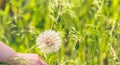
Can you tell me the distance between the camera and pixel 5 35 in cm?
346

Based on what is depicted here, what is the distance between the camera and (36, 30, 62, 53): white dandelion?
2.32 m

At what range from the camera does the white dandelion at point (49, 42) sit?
2.32 m

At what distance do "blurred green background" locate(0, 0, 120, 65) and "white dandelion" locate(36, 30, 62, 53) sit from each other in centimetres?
6

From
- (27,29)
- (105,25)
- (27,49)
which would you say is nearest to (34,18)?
(27,29)

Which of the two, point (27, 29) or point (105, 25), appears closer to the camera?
point (105, 25)

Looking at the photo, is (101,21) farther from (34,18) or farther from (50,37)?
(34,18)

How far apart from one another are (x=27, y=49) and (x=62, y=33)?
82 cm

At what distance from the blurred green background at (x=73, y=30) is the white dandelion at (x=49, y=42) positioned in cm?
6

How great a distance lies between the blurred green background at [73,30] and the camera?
240cm

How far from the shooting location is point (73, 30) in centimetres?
243

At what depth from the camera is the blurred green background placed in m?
2.40

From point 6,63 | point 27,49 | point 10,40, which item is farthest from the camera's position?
point 10,40

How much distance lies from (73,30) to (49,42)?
16 centimetres

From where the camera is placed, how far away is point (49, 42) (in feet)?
7.66
